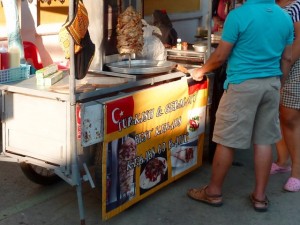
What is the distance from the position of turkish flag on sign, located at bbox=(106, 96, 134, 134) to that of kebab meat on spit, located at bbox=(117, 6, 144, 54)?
2.05 feet

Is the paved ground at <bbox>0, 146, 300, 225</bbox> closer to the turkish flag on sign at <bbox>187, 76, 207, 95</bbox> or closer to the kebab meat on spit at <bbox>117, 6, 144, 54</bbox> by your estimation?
the turkish flag on sign at <bbox>187, 76, 207, 95</bbox>

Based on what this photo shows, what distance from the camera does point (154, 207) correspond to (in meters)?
3.65

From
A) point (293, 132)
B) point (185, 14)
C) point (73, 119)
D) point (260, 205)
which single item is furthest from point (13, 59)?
point (185, 14)

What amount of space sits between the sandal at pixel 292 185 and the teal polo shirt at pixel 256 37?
3.49 feet

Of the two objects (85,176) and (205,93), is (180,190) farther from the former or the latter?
(85,176)

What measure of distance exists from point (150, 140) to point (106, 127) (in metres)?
0.54

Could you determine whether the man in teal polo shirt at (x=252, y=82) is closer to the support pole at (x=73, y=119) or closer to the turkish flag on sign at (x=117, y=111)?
the turkish flag on sign at (x=117, y=111)

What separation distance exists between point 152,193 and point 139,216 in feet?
0.97

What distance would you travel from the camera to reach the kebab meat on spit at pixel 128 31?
144 inches

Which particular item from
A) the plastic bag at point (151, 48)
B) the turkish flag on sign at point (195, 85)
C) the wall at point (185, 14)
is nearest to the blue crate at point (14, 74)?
the plastic bag at point (151, 48)

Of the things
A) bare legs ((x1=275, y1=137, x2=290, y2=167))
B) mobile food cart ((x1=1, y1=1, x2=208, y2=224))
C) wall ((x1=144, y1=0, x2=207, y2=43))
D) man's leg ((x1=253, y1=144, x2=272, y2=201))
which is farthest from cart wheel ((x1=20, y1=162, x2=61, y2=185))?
wall ((x1=144, y1=0, x2=207, y2=43))

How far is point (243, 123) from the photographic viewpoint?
346cm

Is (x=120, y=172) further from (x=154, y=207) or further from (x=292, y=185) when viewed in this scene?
(x=292, y=185)

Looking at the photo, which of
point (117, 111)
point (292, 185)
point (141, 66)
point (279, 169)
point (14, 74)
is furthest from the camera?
point (279, 169)
